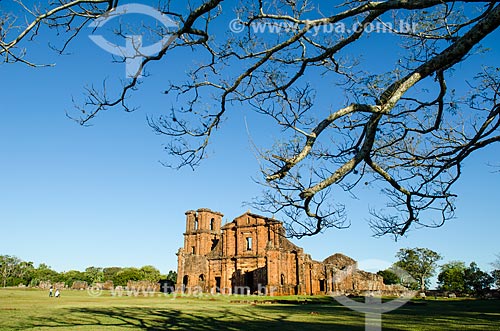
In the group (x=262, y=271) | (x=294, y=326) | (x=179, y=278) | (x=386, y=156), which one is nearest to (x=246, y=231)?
(x=262, y=271)

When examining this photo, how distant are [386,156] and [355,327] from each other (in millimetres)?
5255

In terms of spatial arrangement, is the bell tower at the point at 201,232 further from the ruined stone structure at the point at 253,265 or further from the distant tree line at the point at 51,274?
the distant tree line at the point at 51,274

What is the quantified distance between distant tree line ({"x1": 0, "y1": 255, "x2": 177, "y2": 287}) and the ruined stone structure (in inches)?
1196

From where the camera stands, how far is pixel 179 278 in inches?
1810

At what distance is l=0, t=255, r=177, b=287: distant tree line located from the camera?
7889 centimetres

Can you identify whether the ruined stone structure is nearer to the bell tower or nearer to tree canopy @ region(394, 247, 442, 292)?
the bell tower

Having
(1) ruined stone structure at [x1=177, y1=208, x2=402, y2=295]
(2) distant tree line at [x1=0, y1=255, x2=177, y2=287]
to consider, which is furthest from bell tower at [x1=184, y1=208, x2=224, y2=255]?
(2) distant tree line at [x1=0, y1=255, x2=177, y2=287]

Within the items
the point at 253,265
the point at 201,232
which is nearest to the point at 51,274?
the point at 201,232

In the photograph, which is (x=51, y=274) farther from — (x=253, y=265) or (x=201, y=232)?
(x=253, y=265)

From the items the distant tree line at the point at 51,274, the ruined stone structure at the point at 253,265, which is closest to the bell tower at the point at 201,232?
the ruined stone structure at the point at 253,265

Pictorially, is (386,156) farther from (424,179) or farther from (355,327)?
(355,327)

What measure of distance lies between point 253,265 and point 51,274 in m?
72.7

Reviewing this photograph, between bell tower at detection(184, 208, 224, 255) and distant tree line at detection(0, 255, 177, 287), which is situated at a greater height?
bell tower at detection(184, 208, 224, 255)

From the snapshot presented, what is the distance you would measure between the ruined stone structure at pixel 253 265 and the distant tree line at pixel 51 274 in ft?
99.7
